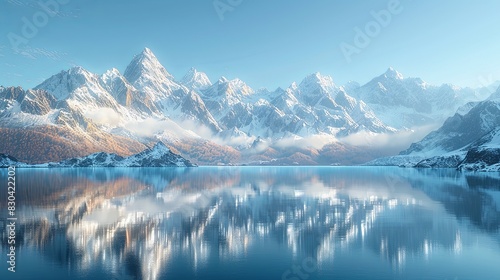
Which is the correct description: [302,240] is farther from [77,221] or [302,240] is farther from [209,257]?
[77,221]

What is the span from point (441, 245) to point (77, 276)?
145 ft

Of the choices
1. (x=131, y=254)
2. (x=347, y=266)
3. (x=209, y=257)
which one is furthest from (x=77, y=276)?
(x=347, y=266)

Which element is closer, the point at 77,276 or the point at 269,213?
the point at 77,276

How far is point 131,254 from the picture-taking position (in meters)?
44.2

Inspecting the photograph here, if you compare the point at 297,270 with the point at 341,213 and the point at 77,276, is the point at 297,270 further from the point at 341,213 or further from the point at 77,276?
the point at 341,213

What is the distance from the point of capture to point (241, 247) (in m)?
48.6

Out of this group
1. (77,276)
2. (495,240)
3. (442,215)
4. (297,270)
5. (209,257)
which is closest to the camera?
(77,276)

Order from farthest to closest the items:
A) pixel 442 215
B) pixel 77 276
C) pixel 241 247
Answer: pixel 442 215 → pixel 241 247 → pixel 77 276

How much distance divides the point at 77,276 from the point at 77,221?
30.7 m

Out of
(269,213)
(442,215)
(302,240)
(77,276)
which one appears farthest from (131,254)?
(442,215)

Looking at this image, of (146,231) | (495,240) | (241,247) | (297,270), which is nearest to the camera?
(297,270)

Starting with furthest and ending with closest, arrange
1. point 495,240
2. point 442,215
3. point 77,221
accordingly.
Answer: point 442,215
point 77,221
point 495,240

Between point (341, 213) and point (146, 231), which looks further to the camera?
point (341, 213)

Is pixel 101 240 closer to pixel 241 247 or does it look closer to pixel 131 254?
pixel 131 254
